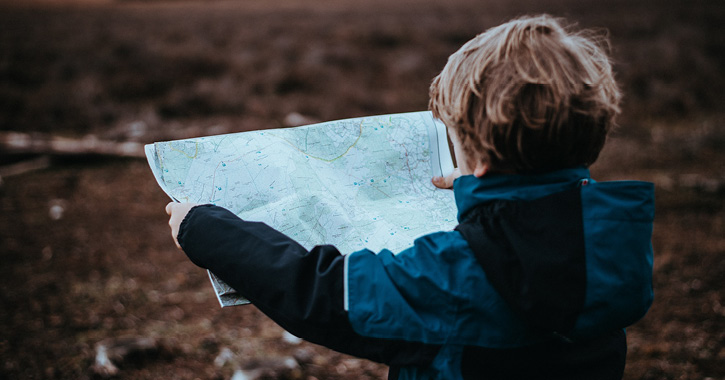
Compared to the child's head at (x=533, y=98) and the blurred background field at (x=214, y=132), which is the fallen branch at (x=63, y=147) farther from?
the child's head at (x=533, y=98)

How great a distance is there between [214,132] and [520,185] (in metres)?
7.44

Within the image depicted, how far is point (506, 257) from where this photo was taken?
942mm

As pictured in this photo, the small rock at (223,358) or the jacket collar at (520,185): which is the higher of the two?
the jacket collar at (520,185)

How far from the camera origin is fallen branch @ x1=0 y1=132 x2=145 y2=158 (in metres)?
6.66

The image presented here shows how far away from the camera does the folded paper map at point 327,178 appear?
1.28 metres

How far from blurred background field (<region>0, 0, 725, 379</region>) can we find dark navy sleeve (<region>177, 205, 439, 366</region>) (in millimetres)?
1726

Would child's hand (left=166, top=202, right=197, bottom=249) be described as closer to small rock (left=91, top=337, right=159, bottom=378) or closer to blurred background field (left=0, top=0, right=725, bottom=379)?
blurred background field (left=0, top=0, right=725, bottom=379)

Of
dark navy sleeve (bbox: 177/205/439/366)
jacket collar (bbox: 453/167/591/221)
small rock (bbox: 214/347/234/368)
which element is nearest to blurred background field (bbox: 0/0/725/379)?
small rock (bbox: 214/347/234/368)

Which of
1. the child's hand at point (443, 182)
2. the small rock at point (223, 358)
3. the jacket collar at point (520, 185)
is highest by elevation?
the jacket collar at point (520, 185)

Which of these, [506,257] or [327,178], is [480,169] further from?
[327,178]

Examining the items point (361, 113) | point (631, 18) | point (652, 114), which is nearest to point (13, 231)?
point (361, 113)

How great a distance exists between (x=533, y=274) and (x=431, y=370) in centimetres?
31

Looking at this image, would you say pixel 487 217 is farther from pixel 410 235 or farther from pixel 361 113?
pixel 361 113

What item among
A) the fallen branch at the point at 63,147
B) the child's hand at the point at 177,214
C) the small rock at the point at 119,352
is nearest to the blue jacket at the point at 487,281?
the child's hand at the point at 177,214
